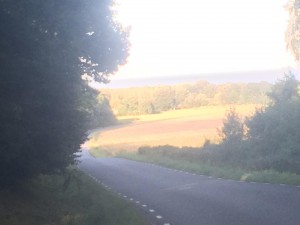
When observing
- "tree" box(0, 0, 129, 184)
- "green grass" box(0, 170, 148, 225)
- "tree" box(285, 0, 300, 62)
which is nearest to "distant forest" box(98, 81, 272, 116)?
"tree" box(285, 0, 300, 62)

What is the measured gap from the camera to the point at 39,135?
537 inches

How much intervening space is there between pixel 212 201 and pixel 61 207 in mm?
4617

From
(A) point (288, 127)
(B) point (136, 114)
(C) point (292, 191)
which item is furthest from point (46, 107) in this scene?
(B) point (136, 114)

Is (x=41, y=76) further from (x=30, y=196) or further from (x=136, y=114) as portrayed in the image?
(x=136, y=114)

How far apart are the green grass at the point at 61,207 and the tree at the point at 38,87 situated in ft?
2.61

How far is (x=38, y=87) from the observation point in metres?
13.3

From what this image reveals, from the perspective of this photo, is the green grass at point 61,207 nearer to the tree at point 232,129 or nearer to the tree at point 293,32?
the tree at point 232,129

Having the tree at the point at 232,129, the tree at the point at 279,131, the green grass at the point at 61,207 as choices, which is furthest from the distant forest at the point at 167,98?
A: the green grass at the point at 61,207

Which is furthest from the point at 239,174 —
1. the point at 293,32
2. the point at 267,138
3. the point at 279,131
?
the point at 293,32

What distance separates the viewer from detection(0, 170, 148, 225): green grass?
482 inches

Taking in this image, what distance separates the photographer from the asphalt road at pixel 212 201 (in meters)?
12.4

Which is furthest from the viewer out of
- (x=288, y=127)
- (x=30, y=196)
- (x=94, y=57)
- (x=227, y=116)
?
(x=227, y=116)

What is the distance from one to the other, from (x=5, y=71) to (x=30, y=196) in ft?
13.3

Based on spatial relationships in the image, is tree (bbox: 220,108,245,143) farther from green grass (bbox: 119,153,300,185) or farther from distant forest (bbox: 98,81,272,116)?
distant forest (bbox: 98,81,272,116)
